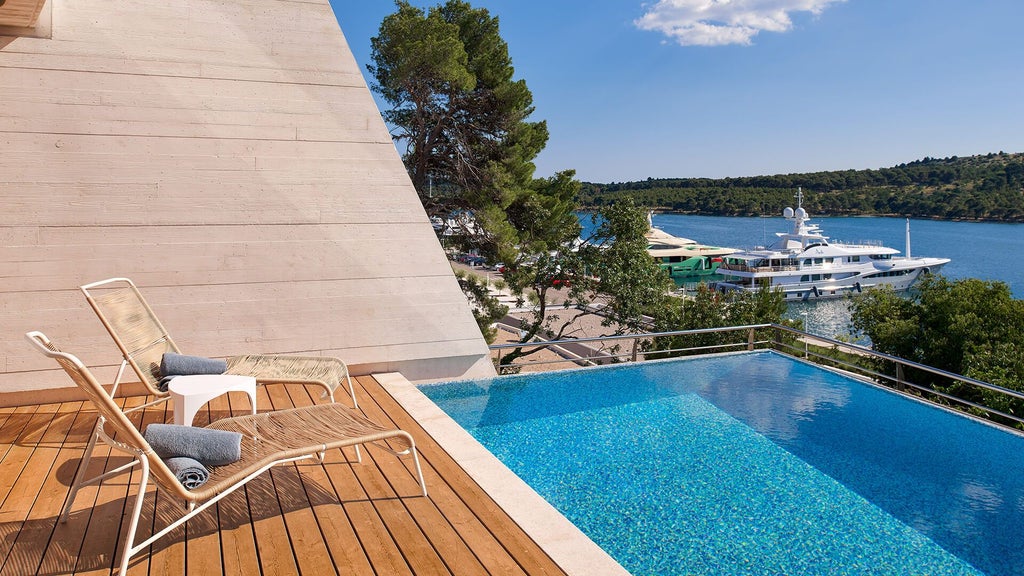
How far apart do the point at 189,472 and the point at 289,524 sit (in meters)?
0.50

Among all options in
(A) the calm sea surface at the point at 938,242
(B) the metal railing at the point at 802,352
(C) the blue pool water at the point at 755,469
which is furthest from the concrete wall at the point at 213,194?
(A) the calm sea surface at the point at 938,242

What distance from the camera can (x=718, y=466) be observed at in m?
4.22

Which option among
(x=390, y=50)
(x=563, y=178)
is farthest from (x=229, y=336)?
(x=563, y=178)

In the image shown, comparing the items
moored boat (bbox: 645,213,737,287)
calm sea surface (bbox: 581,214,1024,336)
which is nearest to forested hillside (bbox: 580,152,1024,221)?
calm sea surface (bbox: 581,214,1024,336)

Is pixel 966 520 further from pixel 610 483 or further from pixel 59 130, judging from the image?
pixel 59 130

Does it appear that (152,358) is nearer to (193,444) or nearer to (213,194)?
(213,194)

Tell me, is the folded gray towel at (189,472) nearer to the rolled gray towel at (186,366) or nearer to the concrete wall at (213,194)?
the rolled gray towel at (186,366)

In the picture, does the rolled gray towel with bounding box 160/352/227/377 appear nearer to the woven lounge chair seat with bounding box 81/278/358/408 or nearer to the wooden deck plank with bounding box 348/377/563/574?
the woven lounge chair seat with bounding box 81/278/358/408

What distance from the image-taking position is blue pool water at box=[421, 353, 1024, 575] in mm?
3244

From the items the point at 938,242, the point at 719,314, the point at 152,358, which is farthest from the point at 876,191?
the point at 152,358

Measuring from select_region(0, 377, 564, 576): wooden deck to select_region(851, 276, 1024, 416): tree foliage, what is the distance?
12.1m

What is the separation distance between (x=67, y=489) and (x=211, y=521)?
0.79 m

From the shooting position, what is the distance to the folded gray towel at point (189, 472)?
233 centimetres

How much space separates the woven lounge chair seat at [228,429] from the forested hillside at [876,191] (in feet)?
116
